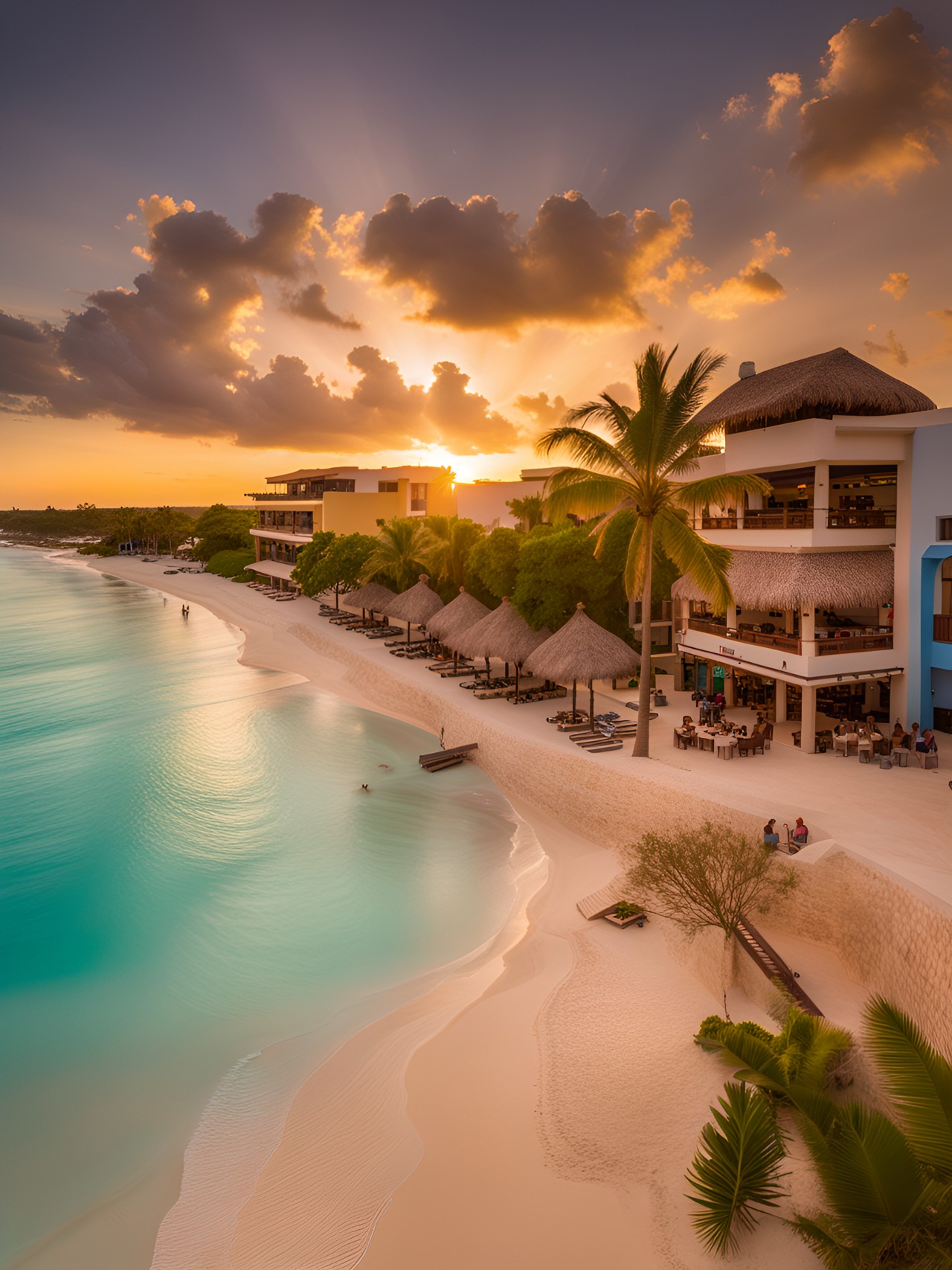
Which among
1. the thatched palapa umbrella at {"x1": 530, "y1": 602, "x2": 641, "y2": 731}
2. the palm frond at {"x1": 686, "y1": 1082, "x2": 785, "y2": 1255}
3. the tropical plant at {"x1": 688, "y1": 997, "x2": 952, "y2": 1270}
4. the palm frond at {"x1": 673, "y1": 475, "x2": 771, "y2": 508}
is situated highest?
the palm frond at {"x1": 673, "y1": 475, "x2": 771, "y2": 508}

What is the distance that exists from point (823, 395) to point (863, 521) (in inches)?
137

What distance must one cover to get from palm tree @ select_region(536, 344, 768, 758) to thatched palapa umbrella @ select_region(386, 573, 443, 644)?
1569 cm

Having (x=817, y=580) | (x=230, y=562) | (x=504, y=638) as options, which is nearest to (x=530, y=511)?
(x=504, y=638)

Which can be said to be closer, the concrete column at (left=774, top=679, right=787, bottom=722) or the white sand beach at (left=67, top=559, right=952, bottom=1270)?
the white sand beach at (left=67, top=559, right=952, bottom=1270)

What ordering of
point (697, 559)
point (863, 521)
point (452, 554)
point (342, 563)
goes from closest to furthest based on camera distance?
point (697, 559) → point (863, 521) → point (452, 554) → point (342, 563)

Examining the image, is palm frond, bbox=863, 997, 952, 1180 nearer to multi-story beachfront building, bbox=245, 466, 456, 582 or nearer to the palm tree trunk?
the palm tree trunk

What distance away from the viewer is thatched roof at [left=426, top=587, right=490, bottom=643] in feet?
94.1

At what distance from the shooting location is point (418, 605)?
33.2 metres

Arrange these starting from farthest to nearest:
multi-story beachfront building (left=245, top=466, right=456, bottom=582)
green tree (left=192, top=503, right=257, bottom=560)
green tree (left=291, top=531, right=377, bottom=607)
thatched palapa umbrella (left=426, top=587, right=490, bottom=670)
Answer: green tree (left=192, top=503, right=257, bottom=560) < multi-story beachfront building (left=245, top=466, right=456, bottom=582) < green tree (left=291, top=531, right=377, bottom=607) < thatched palapa umbrella (left=426, top=587, right=490, bottom=670)

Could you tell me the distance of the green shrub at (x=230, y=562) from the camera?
252 feet

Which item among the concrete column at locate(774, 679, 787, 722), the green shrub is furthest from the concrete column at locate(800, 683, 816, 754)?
the green shrub

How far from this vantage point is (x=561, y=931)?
12.9 m

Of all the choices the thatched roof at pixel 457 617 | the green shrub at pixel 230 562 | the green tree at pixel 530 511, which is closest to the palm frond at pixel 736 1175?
the thatched roof at pixel 457 617

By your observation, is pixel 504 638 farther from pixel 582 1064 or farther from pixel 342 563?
pixel 342 563
